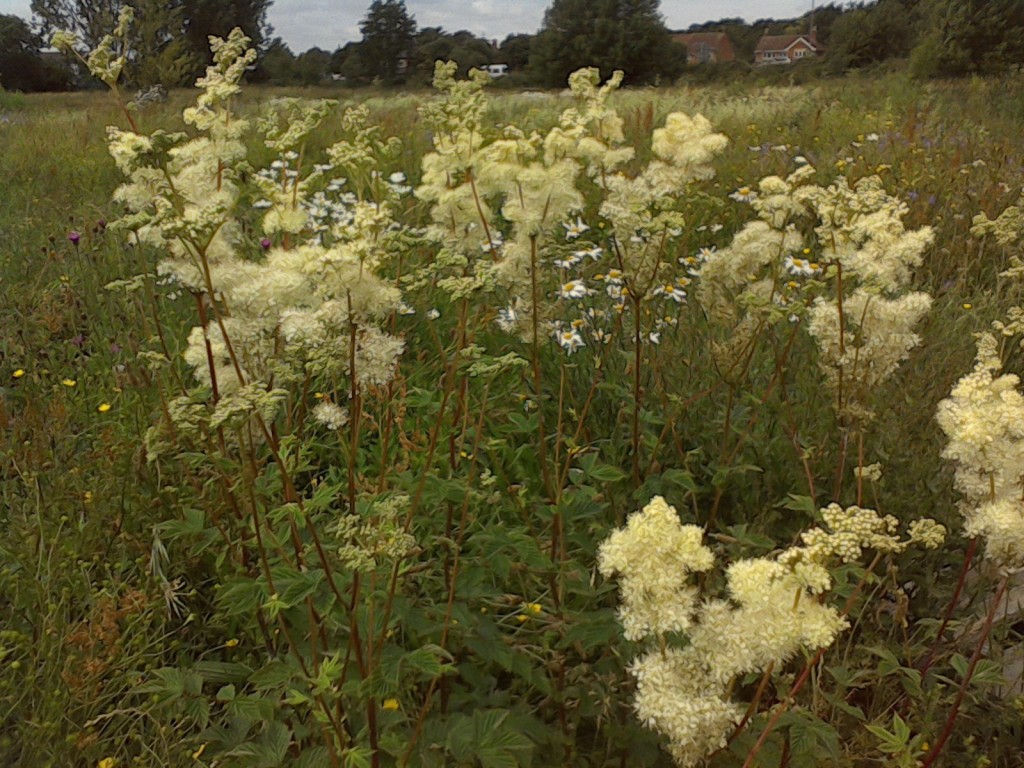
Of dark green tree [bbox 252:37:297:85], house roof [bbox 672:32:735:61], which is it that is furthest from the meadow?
house roof [bbox 672:32:735:61]

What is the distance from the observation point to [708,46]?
201 ft

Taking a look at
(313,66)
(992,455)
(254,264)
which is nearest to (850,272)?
(992,455)

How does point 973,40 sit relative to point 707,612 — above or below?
above

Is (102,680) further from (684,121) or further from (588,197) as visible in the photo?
(588,197)

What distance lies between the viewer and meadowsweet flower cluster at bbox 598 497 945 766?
1293 mm

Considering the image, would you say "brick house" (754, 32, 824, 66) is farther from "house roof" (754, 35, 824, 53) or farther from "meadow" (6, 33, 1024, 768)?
"meadow" (6, 33, 1024, 768)

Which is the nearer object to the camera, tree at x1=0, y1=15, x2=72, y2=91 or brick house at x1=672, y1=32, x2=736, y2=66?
tree at x1=0, y1=15, x2=72, y2=91

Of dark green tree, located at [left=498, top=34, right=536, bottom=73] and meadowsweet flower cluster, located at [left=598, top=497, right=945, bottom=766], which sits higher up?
dark green tree, located at [left=498, top=34, right=536, bottom=73]

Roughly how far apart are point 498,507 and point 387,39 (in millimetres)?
49610

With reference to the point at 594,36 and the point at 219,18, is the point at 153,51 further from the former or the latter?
the point at 594,36

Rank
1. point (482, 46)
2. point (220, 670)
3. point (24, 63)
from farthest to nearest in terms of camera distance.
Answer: point (482, 46)
point (24, 63)
point (220, 670)

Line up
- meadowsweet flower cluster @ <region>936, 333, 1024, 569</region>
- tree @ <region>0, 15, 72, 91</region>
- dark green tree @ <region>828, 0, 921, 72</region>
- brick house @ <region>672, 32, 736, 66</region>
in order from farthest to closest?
brick house @ <region>672, 32, 736, 66</region>, dark green tree @ <region>828, 0, 921, 72</region>, tree @ <region>0, 15, 72, 91</region>, meadowsweet flower cluster @ <region>936, 333, 1024, 569</region>

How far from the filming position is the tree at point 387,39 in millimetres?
46562

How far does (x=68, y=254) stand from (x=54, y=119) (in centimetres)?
815
